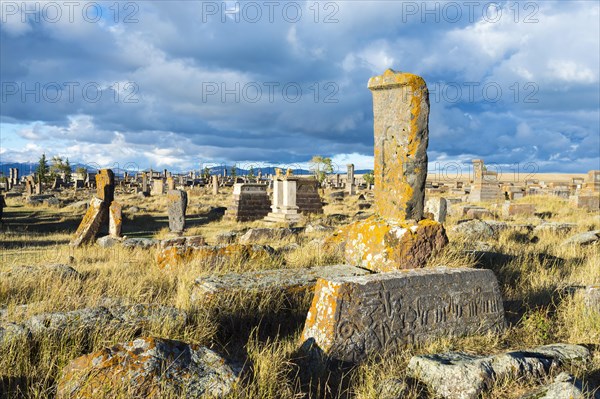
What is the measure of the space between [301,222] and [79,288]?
1382 cm

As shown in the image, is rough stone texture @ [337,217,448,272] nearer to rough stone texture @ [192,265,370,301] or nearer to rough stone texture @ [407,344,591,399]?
rough stone texture @ [192,265,370,301]

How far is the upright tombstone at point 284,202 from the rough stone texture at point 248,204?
0.59m

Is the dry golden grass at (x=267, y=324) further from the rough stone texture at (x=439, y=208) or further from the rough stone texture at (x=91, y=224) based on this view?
the rough stone texture at (x=439, y=208)

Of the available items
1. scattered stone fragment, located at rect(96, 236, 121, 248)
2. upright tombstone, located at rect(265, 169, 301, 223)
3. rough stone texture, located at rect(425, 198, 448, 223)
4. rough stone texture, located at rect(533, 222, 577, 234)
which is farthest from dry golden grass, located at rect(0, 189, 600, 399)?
upright tombstone, located at rect(265, 169, 301, 223)

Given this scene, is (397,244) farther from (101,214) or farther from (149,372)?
(101,214)

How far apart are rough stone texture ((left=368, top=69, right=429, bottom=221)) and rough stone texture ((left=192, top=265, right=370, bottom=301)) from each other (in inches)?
46.9

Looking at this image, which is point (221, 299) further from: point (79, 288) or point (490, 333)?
point (490, 333)

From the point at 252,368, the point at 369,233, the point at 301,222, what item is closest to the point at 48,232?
the point at 301,222

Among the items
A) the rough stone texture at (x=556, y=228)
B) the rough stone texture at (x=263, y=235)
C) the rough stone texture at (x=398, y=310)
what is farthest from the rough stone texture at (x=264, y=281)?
the rough stone texture at (x=556, y=228)

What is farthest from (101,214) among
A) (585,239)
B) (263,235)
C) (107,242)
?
(585,239)

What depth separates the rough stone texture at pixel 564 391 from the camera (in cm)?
272

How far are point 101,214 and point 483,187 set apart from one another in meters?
20.4

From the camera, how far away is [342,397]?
3.24 metres

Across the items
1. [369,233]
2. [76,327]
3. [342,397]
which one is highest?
[369,233]
